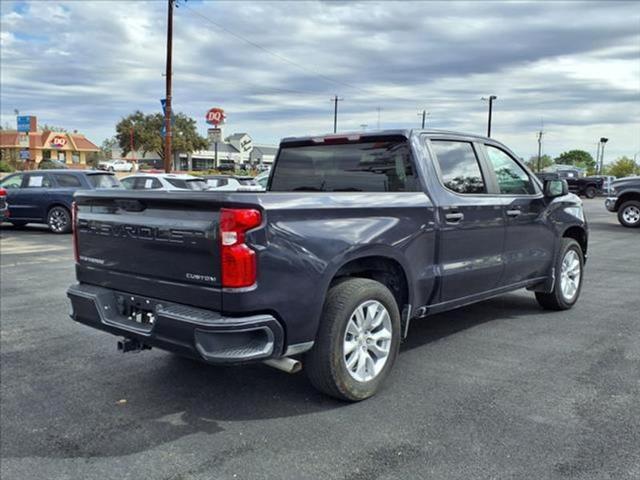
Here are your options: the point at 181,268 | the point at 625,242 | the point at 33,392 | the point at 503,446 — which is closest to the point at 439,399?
the point at 503,446

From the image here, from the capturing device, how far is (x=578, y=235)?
6945mm

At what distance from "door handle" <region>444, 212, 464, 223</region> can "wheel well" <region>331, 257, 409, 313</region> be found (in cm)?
66

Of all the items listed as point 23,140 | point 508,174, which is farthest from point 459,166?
point 23,140

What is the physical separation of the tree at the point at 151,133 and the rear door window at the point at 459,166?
7500 cm

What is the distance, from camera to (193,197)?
3510mm

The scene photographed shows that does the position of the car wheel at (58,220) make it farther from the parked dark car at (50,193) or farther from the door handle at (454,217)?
the door handle at (454,217)

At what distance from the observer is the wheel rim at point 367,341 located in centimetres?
397

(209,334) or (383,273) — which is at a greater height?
(383,273)

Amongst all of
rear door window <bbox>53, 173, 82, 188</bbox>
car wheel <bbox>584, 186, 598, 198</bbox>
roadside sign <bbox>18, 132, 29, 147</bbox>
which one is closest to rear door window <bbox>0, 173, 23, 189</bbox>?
rear door window <bbox>53, 173, 82, 188</bbox>

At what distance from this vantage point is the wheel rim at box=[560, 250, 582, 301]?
21.4 ft

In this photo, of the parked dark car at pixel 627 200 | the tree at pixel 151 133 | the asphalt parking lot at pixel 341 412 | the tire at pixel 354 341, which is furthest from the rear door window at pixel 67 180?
the tree at pixel 151 133

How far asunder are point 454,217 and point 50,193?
13107 mm

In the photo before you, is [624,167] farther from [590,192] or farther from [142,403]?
[142,403]

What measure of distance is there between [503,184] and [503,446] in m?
2.92
